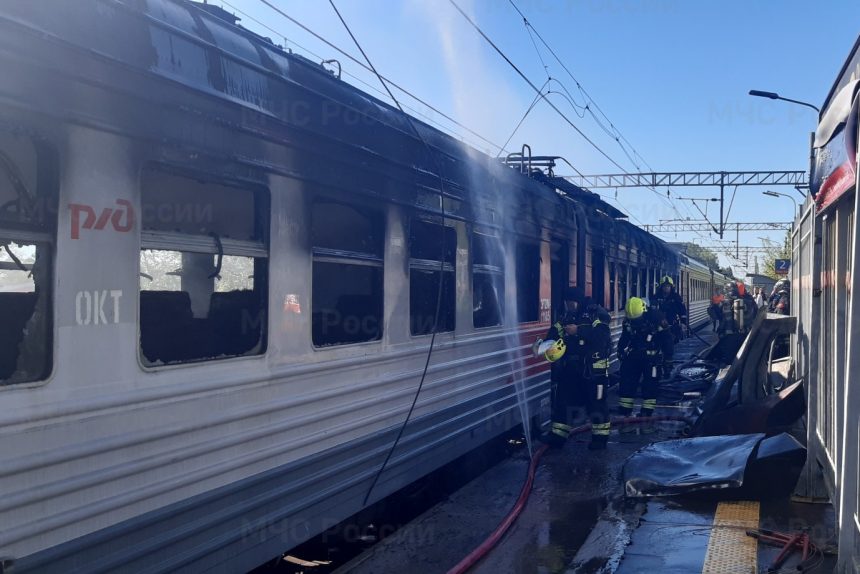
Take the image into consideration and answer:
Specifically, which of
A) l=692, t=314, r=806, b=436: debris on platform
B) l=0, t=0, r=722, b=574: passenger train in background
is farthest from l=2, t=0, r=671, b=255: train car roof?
l=692, t=314, r=806, b=436: debris on platform

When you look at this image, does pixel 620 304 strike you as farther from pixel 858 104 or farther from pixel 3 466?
pixel 3 466

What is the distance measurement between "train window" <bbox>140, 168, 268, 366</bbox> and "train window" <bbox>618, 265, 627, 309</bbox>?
30.4 feet

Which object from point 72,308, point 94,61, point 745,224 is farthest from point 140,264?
point 745,224

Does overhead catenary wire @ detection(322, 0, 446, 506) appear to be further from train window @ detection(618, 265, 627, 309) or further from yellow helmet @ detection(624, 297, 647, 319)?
train window @ detection(618, 265, 627, 309)

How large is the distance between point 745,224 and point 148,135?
5365 cm

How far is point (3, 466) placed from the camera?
2262 mm

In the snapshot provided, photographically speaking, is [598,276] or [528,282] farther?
[598,276]

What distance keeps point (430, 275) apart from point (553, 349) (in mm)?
2455

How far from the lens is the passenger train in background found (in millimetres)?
2428

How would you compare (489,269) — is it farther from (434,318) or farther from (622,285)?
(622,285)

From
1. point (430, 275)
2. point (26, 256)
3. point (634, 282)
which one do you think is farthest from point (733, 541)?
point (634, 282)

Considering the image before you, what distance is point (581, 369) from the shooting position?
24.2 feet

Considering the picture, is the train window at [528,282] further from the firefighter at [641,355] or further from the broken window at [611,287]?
the broken window at [611,287]

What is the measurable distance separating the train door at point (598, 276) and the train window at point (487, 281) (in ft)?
13.4
